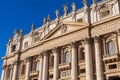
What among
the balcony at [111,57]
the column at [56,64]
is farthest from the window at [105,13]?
the column at [56,64]

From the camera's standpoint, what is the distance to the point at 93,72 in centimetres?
2794

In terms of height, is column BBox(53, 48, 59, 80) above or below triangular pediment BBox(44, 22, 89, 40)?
below

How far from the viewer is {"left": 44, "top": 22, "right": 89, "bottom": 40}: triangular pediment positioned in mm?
31594

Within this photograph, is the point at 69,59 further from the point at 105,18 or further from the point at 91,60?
the point at 105,18

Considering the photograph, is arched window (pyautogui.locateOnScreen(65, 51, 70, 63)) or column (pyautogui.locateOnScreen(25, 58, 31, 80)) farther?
column (pyautogui.locateOnScreen(25, 58, 31, 80))

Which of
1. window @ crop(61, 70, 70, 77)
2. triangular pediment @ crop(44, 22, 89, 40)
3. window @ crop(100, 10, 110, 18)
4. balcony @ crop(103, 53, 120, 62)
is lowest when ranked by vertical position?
window @ crop(61, 70, 70, 77)

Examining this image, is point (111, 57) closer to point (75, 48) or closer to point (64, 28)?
point (75, 48)

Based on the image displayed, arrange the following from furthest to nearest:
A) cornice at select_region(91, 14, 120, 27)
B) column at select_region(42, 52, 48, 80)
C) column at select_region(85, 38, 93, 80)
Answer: column at select_region(42, 52, 48, 80) → cornice at select_region(91, 14, 120, 27) → column at select_region(85, 38, 93, 80)

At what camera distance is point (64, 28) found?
111ft

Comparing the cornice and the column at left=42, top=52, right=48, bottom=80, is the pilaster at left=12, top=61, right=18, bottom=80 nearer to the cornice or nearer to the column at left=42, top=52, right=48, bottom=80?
the column at left=42, top=52, right=48, bottom=80

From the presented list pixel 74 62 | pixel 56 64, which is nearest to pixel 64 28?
pixel 56 64

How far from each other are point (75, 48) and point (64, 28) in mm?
4362

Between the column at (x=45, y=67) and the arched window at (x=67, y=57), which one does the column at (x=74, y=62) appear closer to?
the arched window at (x=67, y=57)

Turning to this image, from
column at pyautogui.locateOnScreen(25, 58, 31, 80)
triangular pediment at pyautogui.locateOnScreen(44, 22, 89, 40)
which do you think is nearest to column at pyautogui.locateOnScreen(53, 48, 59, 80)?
triangular pediment at pyautogui.locateOnScreen(44, 22, 89, 40)
